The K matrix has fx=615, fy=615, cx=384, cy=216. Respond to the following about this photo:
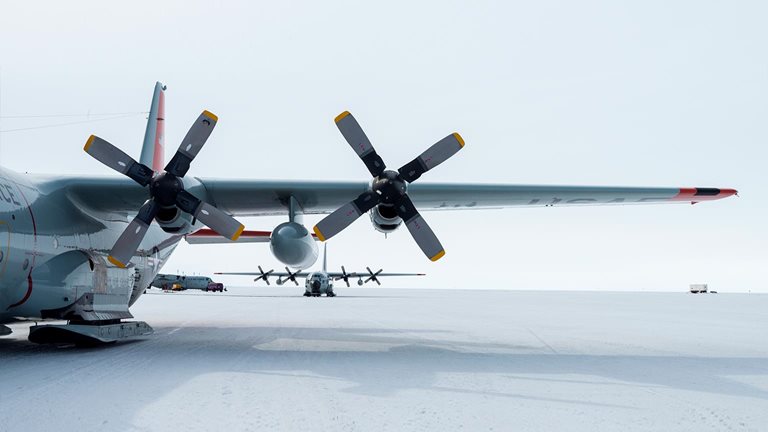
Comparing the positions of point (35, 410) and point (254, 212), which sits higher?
point (254, 212)

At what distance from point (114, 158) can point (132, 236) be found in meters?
1.78

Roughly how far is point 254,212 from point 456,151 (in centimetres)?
651

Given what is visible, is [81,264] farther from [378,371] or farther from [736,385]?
[736,385]

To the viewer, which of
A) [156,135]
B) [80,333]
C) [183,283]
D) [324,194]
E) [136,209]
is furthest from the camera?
[183,283]

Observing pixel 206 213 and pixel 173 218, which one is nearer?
pixel 206 213

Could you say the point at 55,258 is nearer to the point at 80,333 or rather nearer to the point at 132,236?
the point at 80,333

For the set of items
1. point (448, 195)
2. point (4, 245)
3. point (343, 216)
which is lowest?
point (4, 245)

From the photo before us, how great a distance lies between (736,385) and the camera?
365 inches

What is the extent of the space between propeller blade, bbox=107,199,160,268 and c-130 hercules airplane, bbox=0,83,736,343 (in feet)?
0.07

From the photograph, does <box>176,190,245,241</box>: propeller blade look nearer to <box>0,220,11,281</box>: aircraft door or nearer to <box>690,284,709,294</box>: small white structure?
<box>0,220,11,281</box>: aircraft door

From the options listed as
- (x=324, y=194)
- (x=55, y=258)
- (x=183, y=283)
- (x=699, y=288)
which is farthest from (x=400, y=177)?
(x=699, y=288)

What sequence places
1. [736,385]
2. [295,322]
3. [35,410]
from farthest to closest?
[295,322] → [736,385] → [35,410]

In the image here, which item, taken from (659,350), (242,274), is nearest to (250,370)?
(659,350)

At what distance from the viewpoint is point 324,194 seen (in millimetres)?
15656
